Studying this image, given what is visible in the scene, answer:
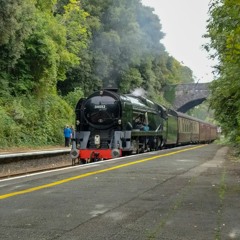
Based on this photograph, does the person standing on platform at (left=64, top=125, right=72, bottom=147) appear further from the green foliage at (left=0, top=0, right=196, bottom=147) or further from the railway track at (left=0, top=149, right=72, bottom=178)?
the railway track at (left=0, top=149, right=72, bottom=178)

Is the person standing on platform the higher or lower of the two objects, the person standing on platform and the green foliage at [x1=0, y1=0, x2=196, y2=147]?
the lower

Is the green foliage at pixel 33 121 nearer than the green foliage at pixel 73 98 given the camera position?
Yes

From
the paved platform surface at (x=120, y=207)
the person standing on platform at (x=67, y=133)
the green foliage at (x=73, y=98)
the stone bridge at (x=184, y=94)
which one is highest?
the stone bridge at (x=184, y=94)

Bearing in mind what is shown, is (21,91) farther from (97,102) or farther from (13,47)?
(97,102)

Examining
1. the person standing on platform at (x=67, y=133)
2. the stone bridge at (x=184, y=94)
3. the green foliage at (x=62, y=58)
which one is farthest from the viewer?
the stone bridge at (x=184, y=94)

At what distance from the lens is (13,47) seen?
84.6 feet

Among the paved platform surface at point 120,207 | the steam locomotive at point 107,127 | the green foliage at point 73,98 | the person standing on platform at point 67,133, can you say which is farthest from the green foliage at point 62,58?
the paved platform surface at point 120,207

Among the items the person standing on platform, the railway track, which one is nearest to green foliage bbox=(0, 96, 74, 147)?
the person standing on platform

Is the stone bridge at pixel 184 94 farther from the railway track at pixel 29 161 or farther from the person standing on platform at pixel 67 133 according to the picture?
the railway track at pixel 29 161

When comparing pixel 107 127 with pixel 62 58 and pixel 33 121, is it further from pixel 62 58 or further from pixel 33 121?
pixel 62 58

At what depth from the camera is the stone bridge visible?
2862 inches

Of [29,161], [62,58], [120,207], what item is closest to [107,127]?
[29,161]

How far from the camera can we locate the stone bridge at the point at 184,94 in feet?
238

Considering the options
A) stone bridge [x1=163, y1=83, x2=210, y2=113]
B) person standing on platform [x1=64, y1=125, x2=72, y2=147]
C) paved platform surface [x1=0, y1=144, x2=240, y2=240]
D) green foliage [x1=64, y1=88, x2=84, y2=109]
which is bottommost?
paved platform surface [x1=0, y1=144, x2=240, y2=240]
